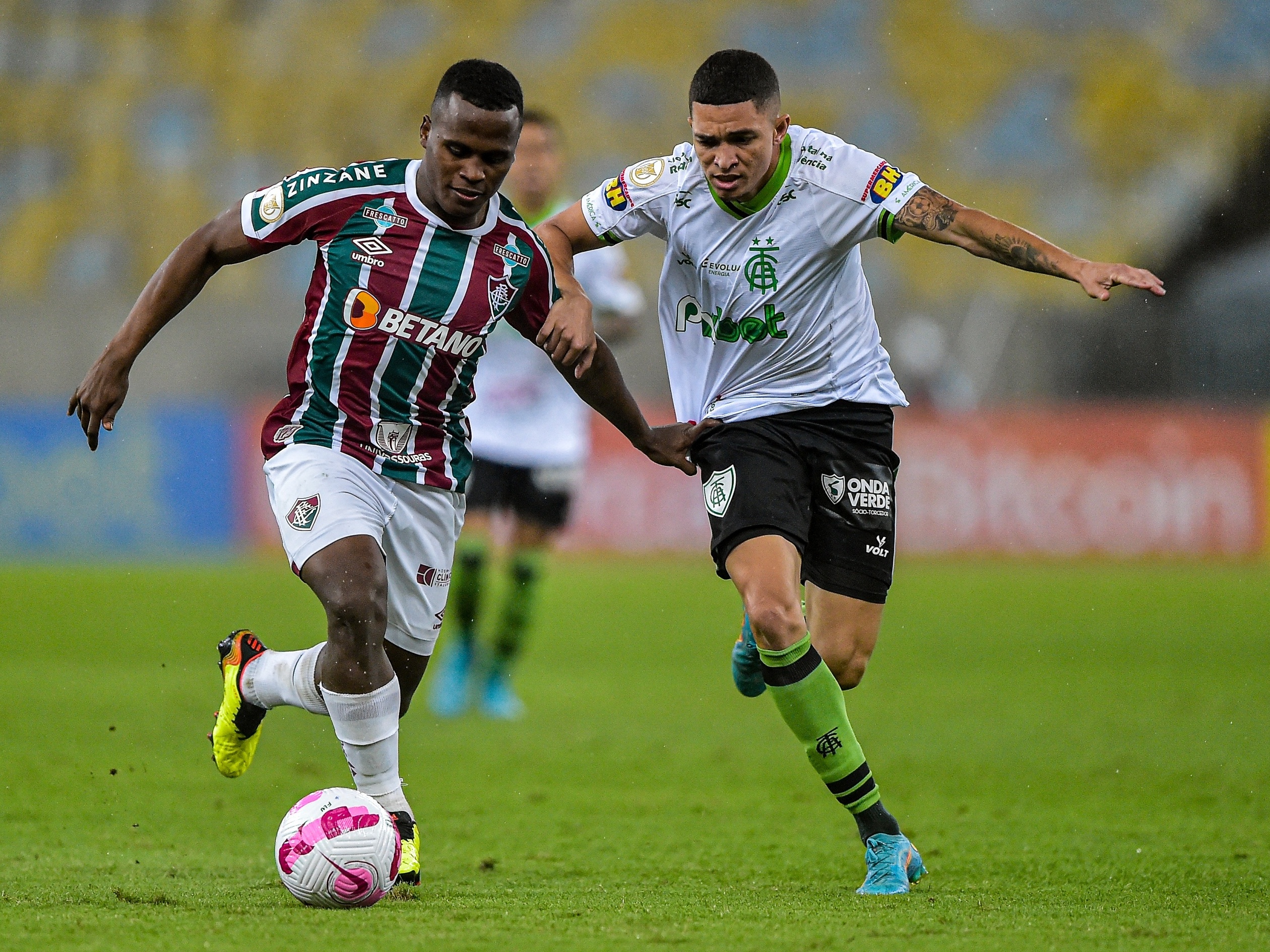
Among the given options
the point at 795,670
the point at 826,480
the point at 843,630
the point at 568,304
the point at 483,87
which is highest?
the point at 483,87

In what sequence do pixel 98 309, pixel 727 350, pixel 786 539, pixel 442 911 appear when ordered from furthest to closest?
pixel 98 309
pixel 727 350
pixel 786 539
pixel 442 911

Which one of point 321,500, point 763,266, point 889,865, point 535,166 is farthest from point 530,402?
point 889,865

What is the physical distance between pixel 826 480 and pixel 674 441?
0.47 metres

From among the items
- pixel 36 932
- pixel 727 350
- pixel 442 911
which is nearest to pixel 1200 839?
pixel 727 350

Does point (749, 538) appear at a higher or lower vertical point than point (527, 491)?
lower

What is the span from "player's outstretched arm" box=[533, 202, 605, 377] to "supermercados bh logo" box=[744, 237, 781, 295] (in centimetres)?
48

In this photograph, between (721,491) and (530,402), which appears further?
(530,402)

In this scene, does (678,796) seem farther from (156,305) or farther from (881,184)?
(156,305)

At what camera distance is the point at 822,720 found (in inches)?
175

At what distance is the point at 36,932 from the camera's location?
11.5 feet

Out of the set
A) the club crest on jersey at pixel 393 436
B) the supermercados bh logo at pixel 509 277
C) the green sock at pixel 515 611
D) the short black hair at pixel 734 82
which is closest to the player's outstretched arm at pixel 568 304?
the supermercados bh logo at pixel 509 277

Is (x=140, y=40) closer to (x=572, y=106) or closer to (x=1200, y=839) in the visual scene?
(x=572, y=106)

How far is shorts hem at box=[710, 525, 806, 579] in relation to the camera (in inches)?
181

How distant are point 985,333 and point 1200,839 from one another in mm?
16560
